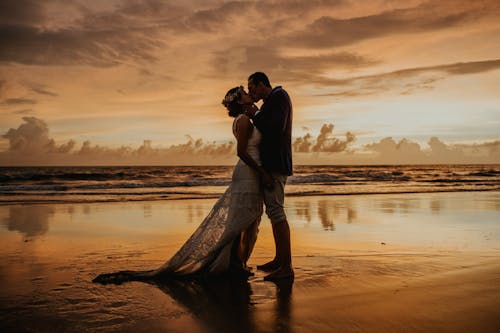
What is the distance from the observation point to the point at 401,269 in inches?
191

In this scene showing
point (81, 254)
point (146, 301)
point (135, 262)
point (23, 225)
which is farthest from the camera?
point (23, 225)

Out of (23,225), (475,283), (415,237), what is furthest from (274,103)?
(23,225)

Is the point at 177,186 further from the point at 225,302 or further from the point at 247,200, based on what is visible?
the point at 225,302

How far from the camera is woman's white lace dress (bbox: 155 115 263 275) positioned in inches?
183

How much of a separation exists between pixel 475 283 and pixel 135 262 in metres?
3.67

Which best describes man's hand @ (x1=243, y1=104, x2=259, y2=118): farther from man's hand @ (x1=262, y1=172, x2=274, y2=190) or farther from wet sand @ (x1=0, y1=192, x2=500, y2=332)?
wet sand @ (x1=0, y1=192, x2=500, y2=332)

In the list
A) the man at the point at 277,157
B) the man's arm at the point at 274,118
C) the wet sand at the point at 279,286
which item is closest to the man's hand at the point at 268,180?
the man at the point at 277,157

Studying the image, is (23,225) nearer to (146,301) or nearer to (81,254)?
(81,254)

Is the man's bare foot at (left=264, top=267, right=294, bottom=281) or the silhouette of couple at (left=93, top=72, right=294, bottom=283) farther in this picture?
the silhouette of couple at (left=93, top=72, right=294, bottom=283)

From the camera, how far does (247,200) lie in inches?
189

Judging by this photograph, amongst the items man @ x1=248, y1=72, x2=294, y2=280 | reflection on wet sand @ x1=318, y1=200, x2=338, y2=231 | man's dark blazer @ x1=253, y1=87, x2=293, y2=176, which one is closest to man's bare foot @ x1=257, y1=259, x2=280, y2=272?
man @ x1=248, y1=72, x2=294, y2=280

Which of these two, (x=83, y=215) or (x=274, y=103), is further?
(x=83, y=215)

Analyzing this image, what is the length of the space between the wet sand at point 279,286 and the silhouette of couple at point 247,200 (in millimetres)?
247

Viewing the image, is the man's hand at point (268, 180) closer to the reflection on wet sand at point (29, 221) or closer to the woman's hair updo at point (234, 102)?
the woman's hair updo at point (234, 102)
